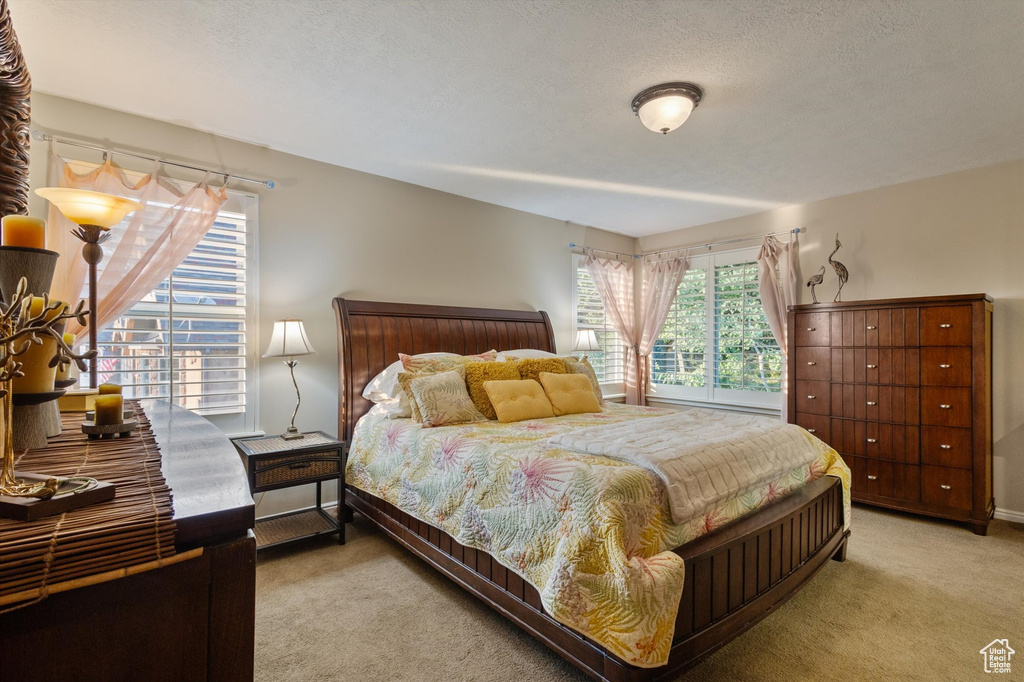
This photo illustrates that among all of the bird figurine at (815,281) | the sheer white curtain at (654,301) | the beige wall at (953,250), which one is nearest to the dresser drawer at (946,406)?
the beige wall at (953,250)

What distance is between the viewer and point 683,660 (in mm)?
1681

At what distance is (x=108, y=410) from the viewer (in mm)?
1195

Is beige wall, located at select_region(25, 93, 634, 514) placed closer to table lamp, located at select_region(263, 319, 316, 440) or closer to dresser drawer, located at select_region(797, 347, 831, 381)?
table lamp, located at select_region(263, 319, 316, 440)

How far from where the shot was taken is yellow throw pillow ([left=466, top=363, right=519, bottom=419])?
3092mm

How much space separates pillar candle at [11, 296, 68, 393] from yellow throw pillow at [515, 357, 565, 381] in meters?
2.69

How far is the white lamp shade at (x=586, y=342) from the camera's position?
4809mm

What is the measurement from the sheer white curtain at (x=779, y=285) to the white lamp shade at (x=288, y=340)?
13.0 feet

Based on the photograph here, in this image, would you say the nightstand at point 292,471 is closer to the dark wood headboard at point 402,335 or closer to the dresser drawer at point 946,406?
the dark wood headboard at point 402,335

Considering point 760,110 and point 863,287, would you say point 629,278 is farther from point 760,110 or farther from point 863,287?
point 760,110

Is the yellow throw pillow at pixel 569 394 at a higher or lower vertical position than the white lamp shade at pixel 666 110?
lower

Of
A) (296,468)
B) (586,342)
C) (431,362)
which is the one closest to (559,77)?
(431,362)

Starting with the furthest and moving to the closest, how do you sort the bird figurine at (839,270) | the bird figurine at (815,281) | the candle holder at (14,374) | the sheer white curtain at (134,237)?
1. the bird figurine at (815,281)
2. the bird figurine at (839,270)
3. the sheer white curtain at (134,237)
4. the candle holder at (14,374)

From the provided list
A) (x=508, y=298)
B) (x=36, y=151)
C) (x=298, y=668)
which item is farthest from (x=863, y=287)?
(x=36, y=151)

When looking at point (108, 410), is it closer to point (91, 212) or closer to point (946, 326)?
point (91, 212)
